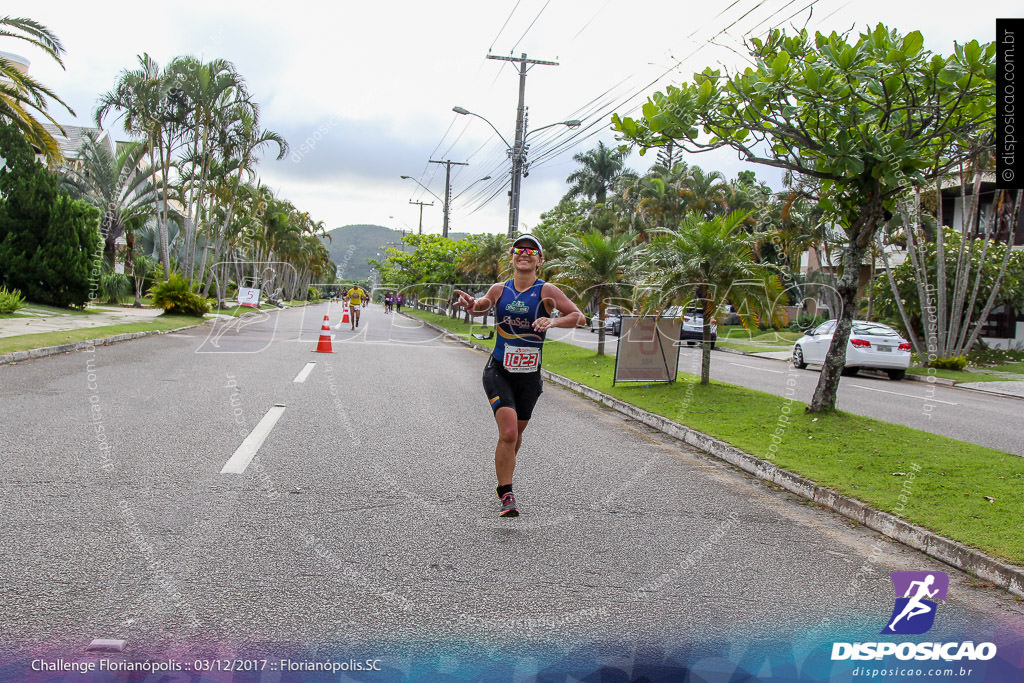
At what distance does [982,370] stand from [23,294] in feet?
93.6

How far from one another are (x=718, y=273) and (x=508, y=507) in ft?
27.0

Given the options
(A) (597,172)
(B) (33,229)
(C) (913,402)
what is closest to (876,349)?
(C) (913,402)

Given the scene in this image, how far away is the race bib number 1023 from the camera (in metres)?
5.61

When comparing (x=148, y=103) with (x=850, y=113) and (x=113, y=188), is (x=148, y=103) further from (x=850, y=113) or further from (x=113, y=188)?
(x=850, y=113)

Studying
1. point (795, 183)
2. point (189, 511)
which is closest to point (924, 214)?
point (795, 183)

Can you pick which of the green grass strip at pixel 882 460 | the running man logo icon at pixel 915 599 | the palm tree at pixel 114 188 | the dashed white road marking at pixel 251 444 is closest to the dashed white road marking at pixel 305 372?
the dashed white road marking at pixel 251 444

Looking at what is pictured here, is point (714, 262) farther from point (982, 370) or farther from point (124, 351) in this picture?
point (982, 370)

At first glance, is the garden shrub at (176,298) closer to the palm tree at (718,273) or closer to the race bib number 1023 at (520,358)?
the palm tree at (718,273)

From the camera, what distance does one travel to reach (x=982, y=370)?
73.9ft

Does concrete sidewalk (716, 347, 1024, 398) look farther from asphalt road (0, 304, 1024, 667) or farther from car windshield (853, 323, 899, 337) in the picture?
asphalt road (0, 304, 1024, 667)

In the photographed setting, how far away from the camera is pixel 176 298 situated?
91.6ft

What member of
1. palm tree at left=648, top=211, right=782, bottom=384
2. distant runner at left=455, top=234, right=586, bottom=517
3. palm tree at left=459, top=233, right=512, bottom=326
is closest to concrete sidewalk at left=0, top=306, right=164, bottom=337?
palm tree at left=648, top=211, right=782, bottom=384

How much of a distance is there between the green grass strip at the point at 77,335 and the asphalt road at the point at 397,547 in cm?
596

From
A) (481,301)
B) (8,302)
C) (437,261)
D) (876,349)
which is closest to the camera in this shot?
(481,301)
